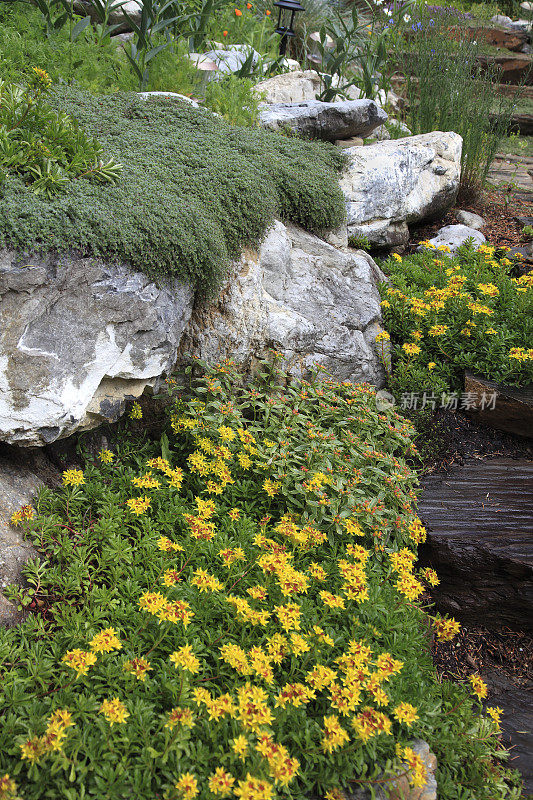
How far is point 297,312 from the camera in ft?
13.7

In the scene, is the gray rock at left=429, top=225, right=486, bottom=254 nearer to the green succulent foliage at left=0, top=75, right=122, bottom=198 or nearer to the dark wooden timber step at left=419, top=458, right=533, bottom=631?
the dark wooden timber step at left=419, top=458, right=533, bottom=631

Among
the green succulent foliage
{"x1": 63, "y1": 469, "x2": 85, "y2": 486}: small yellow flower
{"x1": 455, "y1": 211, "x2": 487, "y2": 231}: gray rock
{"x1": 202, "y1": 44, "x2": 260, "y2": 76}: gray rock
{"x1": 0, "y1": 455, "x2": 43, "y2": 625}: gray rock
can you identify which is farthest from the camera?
{"x1": 455, "y1": 211, "x2": 487, "y2": 231}: gray rock

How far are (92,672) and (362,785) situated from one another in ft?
3.58

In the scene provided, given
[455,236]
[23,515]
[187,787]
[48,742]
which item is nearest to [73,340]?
[23,515]

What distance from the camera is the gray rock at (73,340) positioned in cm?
272

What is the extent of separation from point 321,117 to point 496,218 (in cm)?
248

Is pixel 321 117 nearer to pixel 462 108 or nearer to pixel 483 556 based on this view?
pixel 462 108

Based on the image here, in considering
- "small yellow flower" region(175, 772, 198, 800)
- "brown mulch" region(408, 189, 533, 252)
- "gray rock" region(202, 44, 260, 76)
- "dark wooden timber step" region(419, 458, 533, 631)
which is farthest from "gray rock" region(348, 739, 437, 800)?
"gray rock" region(202, 44, 260, 76)

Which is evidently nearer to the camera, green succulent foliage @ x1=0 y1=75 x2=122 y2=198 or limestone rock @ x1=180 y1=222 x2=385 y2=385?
green succulent foliage @ x1=0 y1=75 x2=122 y2=198

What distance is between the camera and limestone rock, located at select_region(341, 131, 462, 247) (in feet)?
17.9

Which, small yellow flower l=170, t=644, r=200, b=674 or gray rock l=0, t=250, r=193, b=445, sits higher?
gray rock l=0, t=250, r=193, b=445

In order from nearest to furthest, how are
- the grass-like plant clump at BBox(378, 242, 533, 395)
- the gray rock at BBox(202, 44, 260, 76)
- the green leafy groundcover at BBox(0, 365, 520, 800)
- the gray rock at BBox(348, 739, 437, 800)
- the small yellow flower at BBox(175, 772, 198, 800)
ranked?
1. the small yellow flower at BBox(175, 772, 198, 800)
2. the green leafy groundcover at BBox(0, 365, 520, 800)
3. the gray rock at BBox(348, 739, 437, 800)
4. the grass-like plant clump at BBox(378, 242, 533, 395)
5. the gray rock at BBox(202, 44, 260, 76)

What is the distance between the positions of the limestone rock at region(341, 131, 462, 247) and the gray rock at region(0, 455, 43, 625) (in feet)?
12.1

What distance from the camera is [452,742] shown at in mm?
2477
